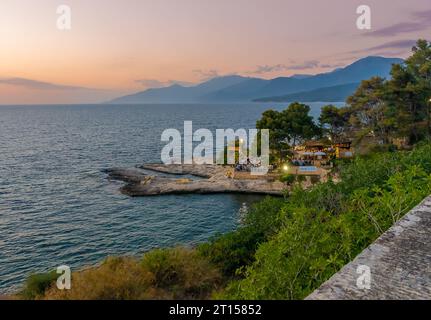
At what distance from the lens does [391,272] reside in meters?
6.15

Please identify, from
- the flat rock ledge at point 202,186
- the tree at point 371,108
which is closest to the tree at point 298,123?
the tree at point 371,108

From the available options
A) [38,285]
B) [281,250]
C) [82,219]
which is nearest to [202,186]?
[82,219]

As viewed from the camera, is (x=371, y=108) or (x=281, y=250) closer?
(x=281, y=250)

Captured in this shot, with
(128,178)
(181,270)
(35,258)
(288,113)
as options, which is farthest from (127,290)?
(288,113)

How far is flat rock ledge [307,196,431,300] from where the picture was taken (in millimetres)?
5531

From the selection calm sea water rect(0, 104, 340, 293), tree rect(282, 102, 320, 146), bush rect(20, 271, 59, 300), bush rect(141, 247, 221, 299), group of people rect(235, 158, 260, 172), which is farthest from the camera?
tree rect(282, 102, 320, 146)

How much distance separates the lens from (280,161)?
4341 centimetres

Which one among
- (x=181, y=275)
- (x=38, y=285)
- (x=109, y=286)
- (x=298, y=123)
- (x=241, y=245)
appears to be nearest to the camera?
(x=109, y=286)

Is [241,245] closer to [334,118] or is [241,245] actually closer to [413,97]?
[413,97]

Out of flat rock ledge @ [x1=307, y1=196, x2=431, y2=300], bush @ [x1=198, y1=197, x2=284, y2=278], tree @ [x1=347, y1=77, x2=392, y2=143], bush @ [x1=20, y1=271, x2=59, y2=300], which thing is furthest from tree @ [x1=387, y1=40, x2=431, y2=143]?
bush @ [x1=20, y1=271, x2=59, y2=300]

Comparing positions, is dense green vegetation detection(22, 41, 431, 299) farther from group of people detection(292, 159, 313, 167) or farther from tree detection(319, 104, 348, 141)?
tree detection(319, 104, 348, 141)

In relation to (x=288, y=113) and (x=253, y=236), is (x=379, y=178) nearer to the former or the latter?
(x=253, y=236)

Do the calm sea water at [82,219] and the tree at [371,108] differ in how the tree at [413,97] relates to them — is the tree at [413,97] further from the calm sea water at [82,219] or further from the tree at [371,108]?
the calm sea water at [82,219]

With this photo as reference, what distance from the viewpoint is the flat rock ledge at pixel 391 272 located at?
18.1 feet
